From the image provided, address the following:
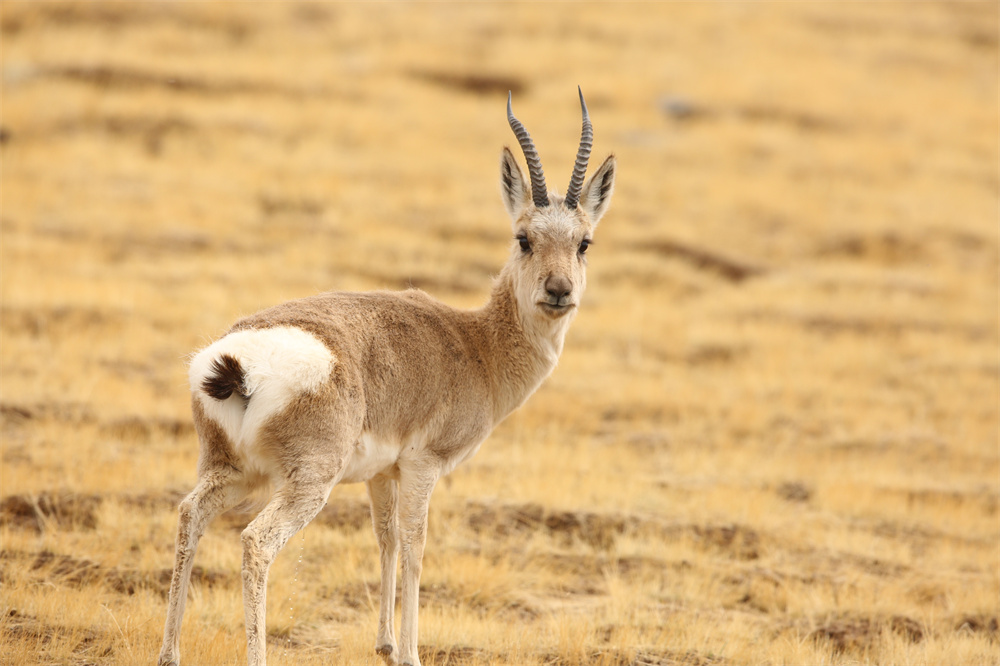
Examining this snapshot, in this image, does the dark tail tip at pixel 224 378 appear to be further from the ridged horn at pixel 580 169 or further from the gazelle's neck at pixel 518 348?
the ridged horn at pixel 580 169

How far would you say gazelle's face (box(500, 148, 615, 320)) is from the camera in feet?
23.0

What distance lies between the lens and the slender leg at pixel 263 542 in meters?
5.38

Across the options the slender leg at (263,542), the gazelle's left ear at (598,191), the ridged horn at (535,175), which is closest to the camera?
the slender leg at (263,542)

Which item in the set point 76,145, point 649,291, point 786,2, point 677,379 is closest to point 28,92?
point 76,145

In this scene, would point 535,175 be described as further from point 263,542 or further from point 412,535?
point 263,542

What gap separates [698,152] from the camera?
94.6ft

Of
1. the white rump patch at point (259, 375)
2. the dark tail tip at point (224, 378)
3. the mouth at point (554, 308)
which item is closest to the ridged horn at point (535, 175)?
the mouth at point (554, 308)

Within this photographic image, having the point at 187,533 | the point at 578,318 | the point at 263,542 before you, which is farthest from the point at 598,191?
the point at 578,318

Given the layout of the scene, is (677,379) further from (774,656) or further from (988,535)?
(774,656)

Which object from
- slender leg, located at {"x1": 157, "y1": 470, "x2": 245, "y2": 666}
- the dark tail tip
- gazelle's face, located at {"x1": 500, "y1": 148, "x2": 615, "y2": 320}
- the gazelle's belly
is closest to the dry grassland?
slender leg, located at {"x1": 157, "y1": 470, "x2": 245, "y2": 666}

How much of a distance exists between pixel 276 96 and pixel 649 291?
13.4 m

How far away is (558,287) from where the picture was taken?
6.89 meters

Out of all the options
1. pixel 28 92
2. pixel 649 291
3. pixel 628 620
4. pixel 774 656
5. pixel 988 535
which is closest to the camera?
pixel 774 656

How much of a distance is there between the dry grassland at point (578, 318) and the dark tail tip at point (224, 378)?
6.41 feet
